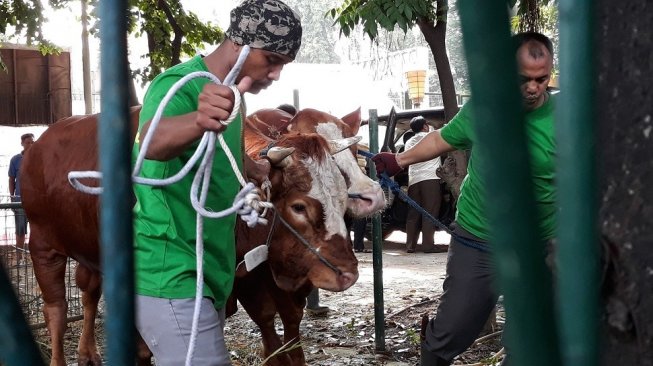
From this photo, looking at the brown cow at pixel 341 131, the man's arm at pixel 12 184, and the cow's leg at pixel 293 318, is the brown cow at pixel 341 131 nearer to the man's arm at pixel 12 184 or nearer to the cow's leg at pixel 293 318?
the cow's leg at pixel 293 318

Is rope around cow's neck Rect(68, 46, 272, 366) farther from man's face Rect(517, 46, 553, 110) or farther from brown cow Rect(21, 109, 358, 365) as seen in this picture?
brown cow Rect(21, 109, 358, 365)

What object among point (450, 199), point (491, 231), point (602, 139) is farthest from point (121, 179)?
point (450, 199)

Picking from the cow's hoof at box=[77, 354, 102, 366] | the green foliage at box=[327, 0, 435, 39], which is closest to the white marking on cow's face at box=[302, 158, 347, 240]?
the green foliage at box=[327, 0, 435, 39]

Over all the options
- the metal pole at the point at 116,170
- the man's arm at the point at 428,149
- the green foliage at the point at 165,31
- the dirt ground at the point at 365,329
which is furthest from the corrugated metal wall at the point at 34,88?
the metal pole at the point at 116,170

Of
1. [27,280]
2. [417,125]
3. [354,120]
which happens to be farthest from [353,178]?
[417,125]

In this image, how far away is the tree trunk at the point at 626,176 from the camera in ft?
3.09

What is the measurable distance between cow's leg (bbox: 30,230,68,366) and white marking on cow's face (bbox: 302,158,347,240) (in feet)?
7.12

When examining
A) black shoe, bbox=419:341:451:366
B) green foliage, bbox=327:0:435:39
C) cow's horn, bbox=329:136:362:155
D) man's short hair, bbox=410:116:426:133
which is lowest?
black shoe, bbox=419:341:451:366

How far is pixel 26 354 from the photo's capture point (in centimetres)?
75

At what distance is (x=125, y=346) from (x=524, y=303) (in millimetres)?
372

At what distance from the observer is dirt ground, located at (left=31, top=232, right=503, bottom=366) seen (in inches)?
256

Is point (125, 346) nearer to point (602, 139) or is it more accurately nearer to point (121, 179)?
point (121, 179)

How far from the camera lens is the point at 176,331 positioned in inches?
111

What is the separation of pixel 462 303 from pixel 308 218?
1.13 m
